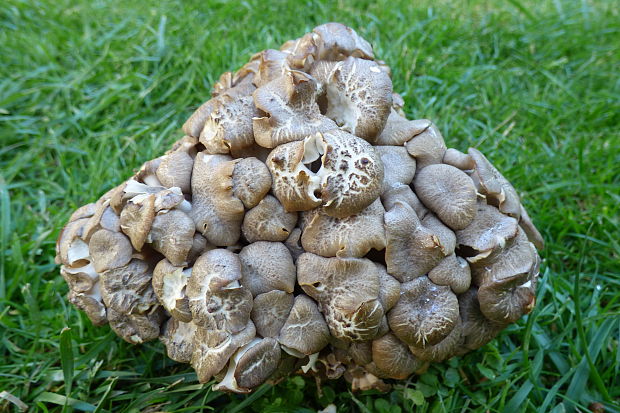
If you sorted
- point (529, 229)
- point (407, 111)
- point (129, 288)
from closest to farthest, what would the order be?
1. point (129, 288)
2. point (529, 229)
3. point (407, 111)

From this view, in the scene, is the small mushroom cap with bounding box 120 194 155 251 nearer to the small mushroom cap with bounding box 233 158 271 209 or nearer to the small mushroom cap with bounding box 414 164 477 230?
the small mushroom cap with bounding box 233 158 271 209

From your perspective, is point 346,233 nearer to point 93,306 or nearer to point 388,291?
point 388,291

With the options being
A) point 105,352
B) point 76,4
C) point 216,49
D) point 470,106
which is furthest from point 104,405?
point 76,4

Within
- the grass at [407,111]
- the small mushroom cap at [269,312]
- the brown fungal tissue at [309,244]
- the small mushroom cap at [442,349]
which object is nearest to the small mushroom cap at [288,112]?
the brown fungal tissue at [309,244]

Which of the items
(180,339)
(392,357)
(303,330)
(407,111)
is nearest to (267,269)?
(303,330)

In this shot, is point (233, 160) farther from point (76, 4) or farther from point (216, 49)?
point (76, 4)
